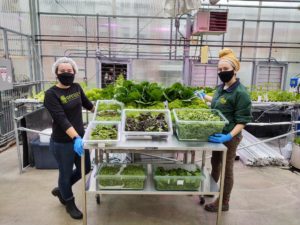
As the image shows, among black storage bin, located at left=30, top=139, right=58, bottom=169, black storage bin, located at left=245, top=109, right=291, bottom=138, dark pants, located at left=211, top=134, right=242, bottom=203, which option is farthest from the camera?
black storage bin, located at left=245, top=109, right=291, bottom=138

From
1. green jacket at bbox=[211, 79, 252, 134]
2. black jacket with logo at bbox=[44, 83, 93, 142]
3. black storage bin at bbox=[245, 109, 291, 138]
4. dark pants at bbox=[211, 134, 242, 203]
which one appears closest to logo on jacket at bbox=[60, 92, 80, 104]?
black jacket with logo at bbox=[44, 83, 93, 142]

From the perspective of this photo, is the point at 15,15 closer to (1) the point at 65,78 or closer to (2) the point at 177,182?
(1) the point at 65,78

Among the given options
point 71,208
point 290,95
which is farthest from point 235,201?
point 290,95

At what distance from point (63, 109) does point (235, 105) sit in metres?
1.39

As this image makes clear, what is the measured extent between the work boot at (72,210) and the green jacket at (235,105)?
1478 mm

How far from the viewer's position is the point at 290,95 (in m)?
3.53

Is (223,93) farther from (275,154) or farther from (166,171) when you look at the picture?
(275,154)

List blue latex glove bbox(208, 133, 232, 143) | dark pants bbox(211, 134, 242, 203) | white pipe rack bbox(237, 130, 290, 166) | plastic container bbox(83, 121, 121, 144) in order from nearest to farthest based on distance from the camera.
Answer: plastic container bbox(83, 121, 121, 144), blue latex glove bbox(208, 133, 232, 143), dark pants bbox(211, 134, 242, 203), white pipe rack bbox(237, 130, 290, 166)

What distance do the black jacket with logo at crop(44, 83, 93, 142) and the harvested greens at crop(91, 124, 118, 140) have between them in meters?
0.21

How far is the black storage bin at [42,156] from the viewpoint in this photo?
9.93 feet

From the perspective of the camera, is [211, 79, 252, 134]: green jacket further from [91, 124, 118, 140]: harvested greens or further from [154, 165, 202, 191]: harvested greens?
[91, 124, 118, 140]: harvested greens

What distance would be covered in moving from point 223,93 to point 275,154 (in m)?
2.08

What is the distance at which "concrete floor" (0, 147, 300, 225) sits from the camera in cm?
214

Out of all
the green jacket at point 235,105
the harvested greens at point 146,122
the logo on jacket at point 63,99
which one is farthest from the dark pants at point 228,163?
the logo on jacket at point 63,99
